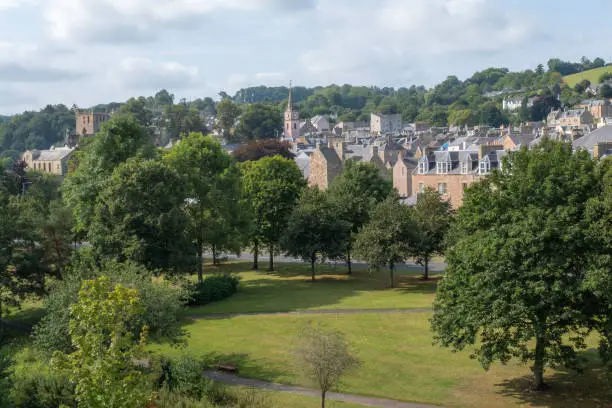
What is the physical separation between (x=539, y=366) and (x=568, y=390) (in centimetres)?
184

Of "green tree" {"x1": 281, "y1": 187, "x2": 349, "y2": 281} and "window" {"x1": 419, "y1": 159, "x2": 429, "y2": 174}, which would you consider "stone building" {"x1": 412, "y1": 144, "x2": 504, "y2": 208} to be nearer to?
"window" {"x1": 419, "y1": 159, "x2": 429, "y2": 174}

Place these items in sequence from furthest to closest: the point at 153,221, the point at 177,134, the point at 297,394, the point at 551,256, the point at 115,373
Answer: the point at 177,134, the point at 153,221, the point at 297,394, the point at 551,256, the point at 115,373

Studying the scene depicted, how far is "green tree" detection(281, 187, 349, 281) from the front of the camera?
59000 mm

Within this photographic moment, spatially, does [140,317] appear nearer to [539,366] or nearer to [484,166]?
[539,366]

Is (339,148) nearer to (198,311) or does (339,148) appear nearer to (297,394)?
(198,311)

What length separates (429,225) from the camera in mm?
57156

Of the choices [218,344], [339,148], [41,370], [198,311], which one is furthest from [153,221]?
[339,148]

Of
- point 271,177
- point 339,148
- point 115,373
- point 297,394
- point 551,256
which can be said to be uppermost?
point 339,148

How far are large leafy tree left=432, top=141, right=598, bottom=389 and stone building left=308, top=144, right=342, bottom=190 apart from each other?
76.1m

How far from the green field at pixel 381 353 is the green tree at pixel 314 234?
4842mm

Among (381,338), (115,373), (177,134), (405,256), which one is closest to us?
(115,373)

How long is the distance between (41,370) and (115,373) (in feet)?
46.3

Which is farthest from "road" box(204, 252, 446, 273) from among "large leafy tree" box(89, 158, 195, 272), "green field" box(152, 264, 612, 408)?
"large leafy tree" box(89, 158, 195, 272)

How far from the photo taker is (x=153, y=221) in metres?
47.5
